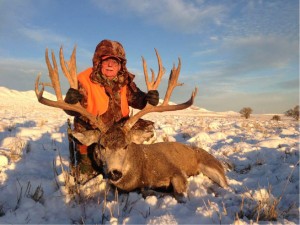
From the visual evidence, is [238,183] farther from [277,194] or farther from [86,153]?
[86,153]

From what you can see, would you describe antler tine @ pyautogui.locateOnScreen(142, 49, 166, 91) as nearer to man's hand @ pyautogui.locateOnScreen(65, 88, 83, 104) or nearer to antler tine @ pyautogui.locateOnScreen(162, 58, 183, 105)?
antler tine @ pyautogui.locateOnScreen(162, 58, 183, 105)

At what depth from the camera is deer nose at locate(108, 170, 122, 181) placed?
4.36 metres

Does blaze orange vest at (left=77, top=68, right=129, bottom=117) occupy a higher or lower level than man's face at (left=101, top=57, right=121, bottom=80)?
lower

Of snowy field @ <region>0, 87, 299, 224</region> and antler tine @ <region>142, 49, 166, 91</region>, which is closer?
snowy field @ <region>0, 87, 299, 224</region>

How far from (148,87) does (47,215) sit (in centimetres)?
283

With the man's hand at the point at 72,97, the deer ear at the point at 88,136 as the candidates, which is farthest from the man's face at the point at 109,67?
the deer ear at the point at 88,136

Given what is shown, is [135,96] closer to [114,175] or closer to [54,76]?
[54,76]

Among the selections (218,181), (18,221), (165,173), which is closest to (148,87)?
(165,173)

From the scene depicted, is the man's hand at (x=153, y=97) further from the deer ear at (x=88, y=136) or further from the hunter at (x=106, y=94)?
the deer ear at (x=88, y=136)

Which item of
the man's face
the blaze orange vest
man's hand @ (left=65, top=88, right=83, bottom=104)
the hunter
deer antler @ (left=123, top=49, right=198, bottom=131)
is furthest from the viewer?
the man's face

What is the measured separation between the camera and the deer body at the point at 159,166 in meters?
4.59

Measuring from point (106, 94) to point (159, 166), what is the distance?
154 cm

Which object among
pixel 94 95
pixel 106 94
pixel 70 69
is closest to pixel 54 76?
pixel 70 69

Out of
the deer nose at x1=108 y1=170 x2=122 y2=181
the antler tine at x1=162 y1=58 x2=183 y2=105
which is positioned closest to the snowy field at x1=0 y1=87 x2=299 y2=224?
the deer nose at x1=108 y1=170 x2=122 y2=181
